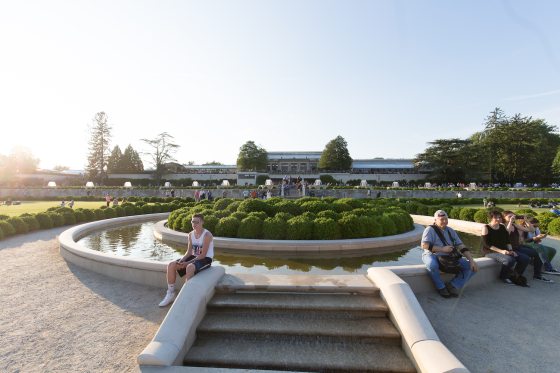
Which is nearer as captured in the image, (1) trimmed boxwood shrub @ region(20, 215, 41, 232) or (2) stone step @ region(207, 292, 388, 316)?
(2) stone step @ region(207, 292, 388, 316)

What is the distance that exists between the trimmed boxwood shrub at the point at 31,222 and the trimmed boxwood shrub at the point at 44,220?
261 millimetres

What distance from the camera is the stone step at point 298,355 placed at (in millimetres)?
3305

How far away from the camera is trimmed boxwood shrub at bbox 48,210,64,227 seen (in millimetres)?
13881

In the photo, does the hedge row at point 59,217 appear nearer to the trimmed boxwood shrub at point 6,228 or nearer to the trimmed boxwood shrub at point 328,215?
the trimmed boxwood shrub at point 6,228

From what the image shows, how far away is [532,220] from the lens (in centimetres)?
672


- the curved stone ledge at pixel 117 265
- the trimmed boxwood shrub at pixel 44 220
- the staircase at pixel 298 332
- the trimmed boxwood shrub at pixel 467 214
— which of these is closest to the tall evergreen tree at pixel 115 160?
the trimmed boxwood shrub at pixel 44 220

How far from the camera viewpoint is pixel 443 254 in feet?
16.7

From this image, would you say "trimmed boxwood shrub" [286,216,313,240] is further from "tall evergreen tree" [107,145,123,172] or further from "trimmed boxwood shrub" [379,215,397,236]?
"tall evergreen tree" [107,145,123,172]

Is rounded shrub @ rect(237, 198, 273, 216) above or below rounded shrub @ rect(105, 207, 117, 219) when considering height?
above

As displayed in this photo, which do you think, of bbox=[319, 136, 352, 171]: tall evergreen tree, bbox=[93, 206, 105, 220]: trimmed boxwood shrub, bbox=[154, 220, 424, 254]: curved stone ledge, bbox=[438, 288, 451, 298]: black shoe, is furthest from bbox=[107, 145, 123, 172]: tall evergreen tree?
bbox=[438, 288, 451, 298]: black shoe

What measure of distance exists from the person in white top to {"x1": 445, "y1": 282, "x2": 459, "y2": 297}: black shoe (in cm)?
381

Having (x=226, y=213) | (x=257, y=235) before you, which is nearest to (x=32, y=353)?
(x=257, y=235)

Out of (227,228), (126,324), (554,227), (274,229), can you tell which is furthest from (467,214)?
(126,324)

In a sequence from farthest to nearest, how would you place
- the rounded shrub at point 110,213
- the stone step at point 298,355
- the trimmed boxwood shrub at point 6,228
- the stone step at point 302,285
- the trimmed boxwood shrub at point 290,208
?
the rounded shrub at point 110,213 < the trimmed boxwood shrub at point 6,228 < the trimmed boxwood shrub at point 290,208 < the stone step at point 302,285 < the stone step at point 298,355
